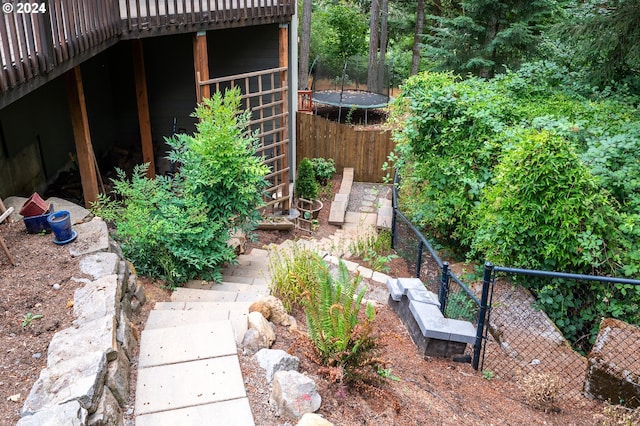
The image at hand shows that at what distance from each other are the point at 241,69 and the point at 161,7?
2884 mm

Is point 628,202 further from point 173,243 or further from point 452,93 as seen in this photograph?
point 173,243

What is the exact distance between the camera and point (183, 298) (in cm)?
465

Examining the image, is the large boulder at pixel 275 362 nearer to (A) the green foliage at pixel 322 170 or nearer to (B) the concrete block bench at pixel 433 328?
(B) the concrete block bench at pixel 433 328

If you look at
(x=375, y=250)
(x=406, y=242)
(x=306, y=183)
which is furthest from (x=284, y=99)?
(x=406, y=242)

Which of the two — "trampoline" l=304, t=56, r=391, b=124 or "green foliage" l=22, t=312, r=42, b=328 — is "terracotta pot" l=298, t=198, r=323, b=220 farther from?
"green foliage" l=22, t=312, r=42, b=328

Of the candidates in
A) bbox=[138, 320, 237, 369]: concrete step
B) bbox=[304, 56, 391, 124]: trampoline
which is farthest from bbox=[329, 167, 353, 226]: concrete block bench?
bbox=[138, 320, 237, 369]: concrete step

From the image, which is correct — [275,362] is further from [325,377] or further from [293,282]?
[293,282]

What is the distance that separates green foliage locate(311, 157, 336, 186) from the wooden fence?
1.29ft

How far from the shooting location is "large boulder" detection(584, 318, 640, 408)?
11.9ft

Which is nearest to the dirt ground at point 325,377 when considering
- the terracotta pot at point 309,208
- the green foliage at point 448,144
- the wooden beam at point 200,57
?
the green foliage at point 448,144

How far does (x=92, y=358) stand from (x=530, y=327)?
11.7 feet

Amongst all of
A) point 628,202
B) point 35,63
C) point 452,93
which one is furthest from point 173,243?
point 628,202

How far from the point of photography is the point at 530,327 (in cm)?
454

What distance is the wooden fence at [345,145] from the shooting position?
11.2 meters
